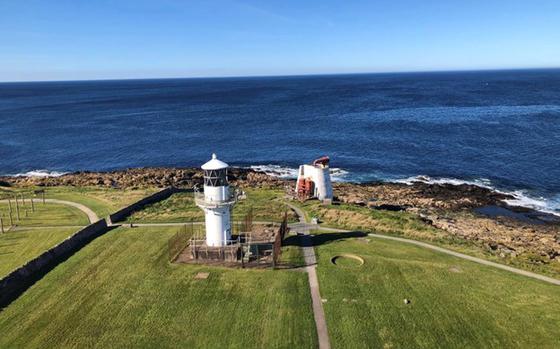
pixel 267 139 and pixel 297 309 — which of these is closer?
pixel 297 309

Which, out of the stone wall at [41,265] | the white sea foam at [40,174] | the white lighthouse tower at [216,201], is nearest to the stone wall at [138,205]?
the stone wall at [41,265]

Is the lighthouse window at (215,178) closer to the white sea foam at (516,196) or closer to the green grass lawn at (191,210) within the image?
the green grass lawn at (191,210)

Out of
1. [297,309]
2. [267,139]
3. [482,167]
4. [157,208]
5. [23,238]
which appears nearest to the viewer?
[297,309]

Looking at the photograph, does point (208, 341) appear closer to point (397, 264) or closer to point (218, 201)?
point (218, 201)

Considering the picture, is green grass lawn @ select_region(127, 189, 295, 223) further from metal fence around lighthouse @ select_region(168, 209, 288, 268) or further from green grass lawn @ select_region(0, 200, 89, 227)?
green grass lawn @ select_region(0, 200, 89, 227)

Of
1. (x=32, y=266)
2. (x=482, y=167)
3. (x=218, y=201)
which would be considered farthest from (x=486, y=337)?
(x=482, y=167)

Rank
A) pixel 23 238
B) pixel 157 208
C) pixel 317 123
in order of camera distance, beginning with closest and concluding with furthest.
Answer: pixel 23 238, pixel 157 208, pixel 317 123
